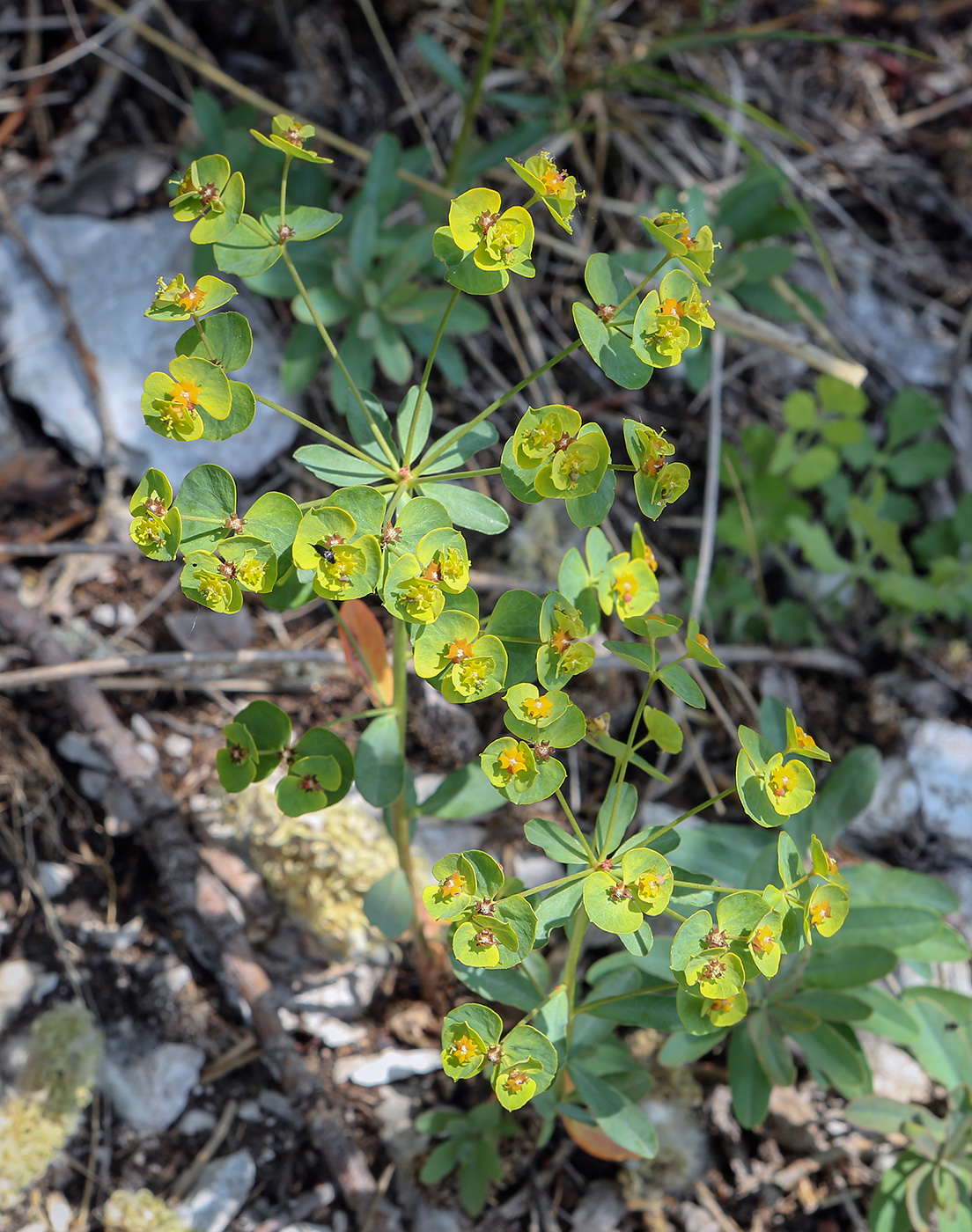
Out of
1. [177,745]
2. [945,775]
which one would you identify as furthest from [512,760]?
[945,775]

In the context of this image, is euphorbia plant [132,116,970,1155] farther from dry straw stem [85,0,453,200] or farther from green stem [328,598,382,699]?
dry straw stem [85,0,453,200]

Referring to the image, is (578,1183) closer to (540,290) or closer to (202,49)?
(540,290)

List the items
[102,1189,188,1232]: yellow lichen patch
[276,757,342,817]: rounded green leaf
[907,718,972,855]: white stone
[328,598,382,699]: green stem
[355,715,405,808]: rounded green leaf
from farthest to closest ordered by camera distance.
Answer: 1. [907,718,972,855]: white stone
2. [102,1189,188,1232]: yellow lichen patch
3. [328,598,382,699]: green stem
4. [355,715,405,808]: rounded green leaf
5. [276,757,342,817]: rounded green leaf

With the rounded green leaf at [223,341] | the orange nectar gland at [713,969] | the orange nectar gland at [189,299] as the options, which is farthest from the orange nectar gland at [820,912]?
the orange nectar gland at [189,299]

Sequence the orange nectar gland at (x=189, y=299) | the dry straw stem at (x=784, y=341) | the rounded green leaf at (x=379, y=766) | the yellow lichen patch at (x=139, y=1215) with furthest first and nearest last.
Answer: the dry straw stem at (x=784, y=341), the yellow lichen patch at (x=139, y=1215), the rounded green leaf at (x=379, y=766), the orange nectar gland at (x=189, y=299)

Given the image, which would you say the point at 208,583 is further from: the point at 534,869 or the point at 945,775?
the point at 945,775

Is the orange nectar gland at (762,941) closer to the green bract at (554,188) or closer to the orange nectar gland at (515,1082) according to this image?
the orange nectar gland at (515,1082)

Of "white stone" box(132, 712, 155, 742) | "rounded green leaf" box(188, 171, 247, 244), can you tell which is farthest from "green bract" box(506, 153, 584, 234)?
"white stone" box(132, 712, 155, 742)
